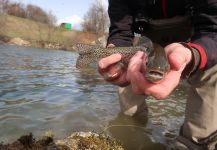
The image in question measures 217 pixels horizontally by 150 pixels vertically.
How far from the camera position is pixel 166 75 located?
1.74m

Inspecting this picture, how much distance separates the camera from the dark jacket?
271 cm

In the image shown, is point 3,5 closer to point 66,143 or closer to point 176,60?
point 66,143

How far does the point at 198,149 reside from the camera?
3484 millimetres

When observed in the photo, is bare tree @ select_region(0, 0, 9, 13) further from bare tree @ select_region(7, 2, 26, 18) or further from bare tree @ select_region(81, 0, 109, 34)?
bare tree @ select_region(81, 0, 109, 34)

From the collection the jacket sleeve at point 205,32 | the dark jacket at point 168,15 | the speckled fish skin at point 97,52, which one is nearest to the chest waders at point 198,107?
Answer: the dark jacket at point 168,15

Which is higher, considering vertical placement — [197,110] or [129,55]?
[129,55]

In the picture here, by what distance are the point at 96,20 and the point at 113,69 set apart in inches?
2420

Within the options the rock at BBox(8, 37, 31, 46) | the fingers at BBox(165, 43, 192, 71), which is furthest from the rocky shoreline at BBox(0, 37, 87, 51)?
the fingers at BBox(165, 43, 192, 71)

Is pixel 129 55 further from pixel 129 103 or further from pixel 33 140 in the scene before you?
pixel 129 103

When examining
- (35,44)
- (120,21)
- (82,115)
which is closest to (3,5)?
(35,44)

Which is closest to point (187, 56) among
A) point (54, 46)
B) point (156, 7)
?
point (156, 7)

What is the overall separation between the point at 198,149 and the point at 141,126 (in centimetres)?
148

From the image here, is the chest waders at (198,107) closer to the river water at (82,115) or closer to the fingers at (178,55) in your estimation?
A: the river water at (82,115)

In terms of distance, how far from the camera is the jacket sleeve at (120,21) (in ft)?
12.8
